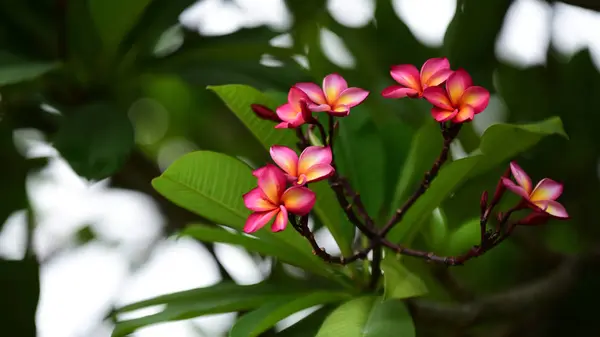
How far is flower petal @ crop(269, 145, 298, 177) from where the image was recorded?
515mm

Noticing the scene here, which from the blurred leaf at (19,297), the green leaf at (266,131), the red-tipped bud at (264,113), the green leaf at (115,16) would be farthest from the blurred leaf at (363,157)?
the blurred leaf at (19,297)

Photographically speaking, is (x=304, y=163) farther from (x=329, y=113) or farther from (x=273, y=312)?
(x=273, y=312)

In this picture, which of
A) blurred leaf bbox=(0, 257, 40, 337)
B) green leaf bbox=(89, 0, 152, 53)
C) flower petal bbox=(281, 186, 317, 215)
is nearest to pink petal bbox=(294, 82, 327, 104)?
flower petal bbox=(281, 186, 317, 215)

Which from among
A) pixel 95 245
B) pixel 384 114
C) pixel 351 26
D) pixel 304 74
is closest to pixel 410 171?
pixel 304 74

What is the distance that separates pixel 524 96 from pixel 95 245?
35.3 inches

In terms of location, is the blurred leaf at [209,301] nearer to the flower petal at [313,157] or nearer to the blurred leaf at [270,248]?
the blurred leaf at [270,248]

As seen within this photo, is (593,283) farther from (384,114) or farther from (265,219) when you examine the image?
(265,219)

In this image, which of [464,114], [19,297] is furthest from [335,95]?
[19,297]

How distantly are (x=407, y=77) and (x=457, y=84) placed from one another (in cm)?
4

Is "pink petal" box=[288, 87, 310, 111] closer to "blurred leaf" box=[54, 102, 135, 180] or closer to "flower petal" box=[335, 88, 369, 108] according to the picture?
"flower petal" box=[335, 88, 369, 108]

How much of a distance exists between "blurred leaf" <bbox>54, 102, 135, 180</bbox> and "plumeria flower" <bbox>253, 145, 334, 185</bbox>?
28cm

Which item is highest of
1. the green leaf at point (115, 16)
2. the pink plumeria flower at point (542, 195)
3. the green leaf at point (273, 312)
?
the pink plumeria flower at point (542, 195)

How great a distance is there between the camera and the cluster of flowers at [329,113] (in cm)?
50

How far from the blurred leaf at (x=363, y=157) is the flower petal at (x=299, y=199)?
26 centimetres
